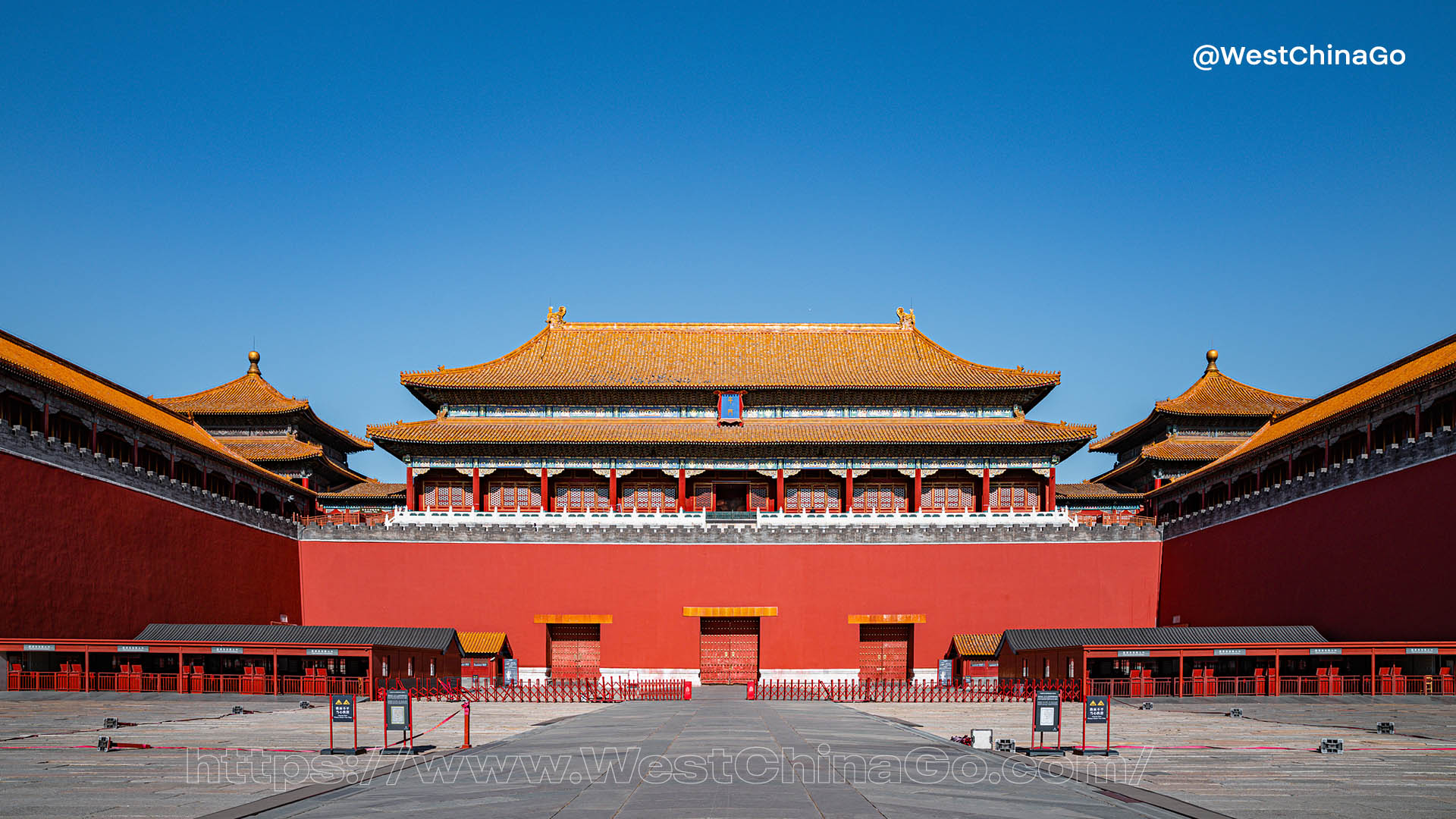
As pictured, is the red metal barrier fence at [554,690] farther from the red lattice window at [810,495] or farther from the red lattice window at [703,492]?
the red lattice window at [810,495]

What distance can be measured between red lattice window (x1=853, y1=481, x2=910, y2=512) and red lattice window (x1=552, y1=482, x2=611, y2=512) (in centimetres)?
1009

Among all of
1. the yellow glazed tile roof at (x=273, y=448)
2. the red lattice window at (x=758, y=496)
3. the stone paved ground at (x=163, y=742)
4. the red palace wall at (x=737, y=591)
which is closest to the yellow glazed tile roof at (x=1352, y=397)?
the red palace wall at (x=737, y=591)

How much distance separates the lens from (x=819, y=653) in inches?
1671

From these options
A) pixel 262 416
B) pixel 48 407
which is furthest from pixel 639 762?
pixel 262 416

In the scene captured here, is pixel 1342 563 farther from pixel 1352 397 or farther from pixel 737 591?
pixel 737 591

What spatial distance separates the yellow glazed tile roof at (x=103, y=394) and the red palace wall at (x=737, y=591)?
7491mm

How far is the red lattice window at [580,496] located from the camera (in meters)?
48.6

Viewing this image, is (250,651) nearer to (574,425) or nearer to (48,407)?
(48,407)

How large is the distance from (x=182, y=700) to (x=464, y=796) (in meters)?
19.3

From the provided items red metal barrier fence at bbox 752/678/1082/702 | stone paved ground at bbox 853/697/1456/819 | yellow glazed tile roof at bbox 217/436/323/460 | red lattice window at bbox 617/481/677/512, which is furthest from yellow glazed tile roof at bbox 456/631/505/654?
yellow glazed tile roof at bbox 217/436/323/460

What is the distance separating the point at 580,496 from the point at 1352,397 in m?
27.9

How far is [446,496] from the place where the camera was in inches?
1909

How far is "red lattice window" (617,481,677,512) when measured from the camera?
48656mm

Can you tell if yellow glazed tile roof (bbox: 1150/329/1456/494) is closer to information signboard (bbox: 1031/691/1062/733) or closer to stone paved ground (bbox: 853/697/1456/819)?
stone paved ground (bbox: 853/697/1456/819)
